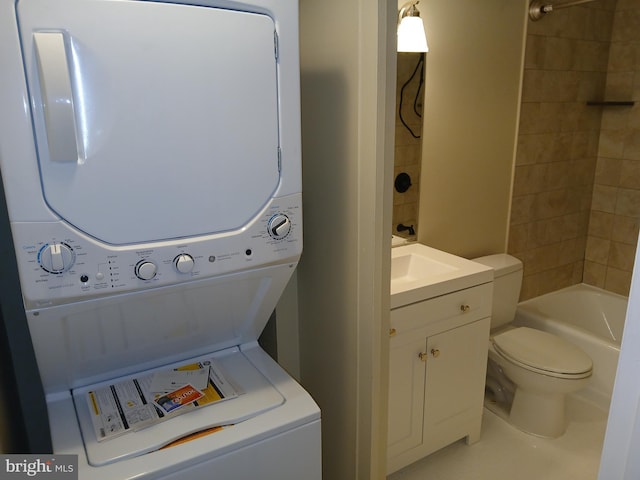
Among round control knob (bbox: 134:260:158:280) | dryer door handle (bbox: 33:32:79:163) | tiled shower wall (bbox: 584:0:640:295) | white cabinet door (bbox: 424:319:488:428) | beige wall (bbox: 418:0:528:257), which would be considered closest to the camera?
dryer door handle (bbox: 33:32:79:163)

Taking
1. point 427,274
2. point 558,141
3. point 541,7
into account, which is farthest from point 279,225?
point 558,141

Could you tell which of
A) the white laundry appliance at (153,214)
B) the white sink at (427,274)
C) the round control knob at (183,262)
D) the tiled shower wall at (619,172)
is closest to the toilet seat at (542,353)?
the white sink at (427,274)

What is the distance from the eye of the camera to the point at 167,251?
3.30 feet

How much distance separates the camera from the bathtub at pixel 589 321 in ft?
8.11

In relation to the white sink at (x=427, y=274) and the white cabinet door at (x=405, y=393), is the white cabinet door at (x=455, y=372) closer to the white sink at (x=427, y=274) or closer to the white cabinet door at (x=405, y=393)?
the white cabinet door at (x=405, y=393)

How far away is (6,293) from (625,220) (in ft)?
10.2

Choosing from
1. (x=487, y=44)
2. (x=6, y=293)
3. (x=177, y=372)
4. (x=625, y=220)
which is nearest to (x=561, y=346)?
(x=625, y=220)

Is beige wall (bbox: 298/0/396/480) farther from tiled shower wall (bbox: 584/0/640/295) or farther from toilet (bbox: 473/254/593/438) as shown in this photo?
tiled shower wall (bbox: 584/0/640/295)

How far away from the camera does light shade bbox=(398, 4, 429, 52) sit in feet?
6.37

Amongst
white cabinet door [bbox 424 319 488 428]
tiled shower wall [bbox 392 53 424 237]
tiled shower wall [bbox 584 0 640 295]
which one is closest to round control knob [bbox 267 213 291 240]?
white cabinet door [bbox 424 319 488 428]

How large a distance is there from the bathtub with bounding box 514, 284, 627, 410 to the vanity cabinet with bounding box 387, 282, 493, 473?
2.62 ft

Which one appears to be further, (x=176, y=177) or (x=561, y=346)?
(x=561, y=346)

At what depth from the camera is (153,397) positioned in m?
1.15

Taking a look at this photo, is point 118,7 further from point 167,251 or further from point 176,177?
point 167,251
